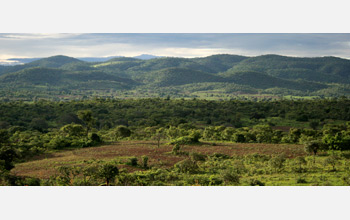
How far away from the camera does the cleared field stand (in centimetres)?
1991

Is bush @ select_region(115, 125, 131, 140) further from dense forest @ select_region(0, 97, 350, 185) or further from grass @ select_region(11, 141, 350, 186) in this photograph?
grass @ select_region(11, 141, 350, 186)

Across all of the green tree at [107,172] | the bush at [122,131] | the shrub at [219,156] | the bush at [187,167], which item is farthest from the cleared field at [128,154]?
the green tree at [107,172]

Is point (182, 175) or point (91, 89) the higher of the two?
point (182, 175)

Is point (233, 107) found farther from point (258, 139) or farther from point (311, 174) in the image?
point (311, 174)

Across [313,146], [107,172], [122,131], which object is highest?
[107,172]

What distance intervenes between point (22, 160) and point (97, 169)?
420 inches

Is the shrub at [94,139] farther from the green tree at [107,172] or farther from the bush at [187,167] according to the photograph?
the green tree at [107,172]

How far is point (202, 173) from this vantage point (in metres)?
18.2

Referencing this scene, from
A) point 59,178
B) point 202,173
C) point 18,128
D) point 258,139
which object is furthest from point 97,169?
point 18,128

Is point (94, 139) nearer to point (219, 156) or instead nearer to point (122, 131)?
point (122, 131)

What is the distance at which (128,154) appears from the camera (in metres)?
24.1

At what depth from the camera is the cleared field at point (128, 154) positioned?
19906 mm

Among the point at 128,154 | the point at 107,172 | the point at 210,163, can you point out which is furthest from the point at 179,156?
the point at 107,172

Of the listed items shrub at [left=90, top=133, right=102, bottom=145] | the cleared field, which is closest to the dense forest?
the cleared field
